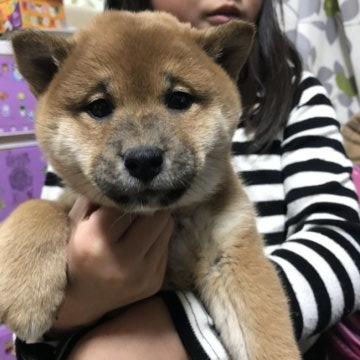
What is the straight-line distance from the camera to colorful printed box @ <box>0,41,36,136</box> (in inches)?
69.9

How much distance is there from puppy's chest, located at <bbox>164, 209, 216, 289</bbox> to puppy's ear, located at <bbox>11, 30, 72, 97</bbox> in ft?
1.39

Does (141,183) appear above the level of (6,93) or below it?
above

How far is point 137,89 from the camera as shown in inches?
32.1

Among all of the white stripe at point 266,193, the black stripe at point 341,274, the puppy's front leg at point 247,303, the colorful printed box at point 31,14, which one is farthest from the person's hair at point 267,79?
the colorful printed box at point 31,14

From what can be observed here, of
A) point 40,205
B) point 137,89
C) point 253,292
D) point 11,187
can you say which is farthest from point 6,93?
point 253,292

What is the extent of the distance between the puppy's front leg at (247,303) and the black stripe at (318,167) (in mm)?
375

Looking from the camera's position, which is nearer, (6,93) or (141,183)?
(141,183)

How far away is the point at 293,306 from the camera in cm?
100

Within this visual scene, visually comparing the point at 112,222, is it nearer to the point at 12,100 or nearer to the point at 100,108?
the point at 100,108

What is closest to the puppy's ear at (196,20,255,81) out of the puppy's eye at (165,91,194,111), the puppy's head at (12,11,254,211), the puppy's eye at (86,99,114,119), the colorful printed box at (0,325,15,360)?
the puppy's head at (12,11,254,211)

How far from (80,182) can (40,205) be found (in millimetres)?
104

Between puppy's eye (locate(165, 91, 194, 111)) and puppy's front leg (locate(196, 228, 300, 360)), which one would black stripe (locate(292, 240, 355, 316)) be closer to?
puppy's front leg (locate(196, 228, 300, 360))

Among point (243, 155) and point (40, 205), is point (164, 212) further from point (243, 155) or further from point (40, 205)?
point (243, 155)

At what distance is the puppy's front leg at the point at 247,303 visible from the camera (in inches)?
34.3
